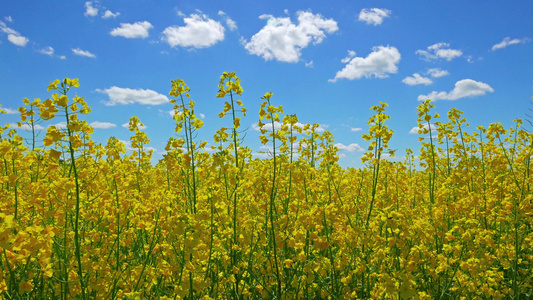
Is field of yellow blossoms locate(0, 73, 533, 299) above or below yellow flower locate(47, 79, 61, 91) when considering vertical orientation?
below

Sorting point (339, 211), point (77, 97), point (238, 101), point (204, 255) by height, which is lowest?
point (204, 255)

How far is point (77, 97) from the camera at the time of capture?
101 inches

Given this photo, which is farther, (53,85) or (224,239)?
(224,239)

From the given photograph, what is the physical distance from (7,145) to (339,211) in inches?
110

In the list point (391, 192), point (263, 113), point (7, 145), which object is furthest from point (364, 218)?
point (7, 145)

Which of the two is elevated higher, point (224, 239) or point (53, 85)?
point (53, 85)

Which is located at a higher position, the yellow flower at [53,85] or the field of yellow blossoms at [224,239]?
the yellow flower at [53,85]

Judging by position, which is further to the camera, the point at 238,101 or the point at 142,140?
the point at 142,140

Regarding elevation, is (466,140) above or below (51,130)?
above

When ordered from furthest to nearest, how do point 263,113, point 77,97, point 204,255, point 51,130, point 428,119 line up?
point 428,119 → point 263,113 → point 204,255 → point 77,97 → point 51,130

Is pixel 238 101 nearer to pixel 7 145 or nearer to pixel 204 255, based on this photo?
pixel 204 255

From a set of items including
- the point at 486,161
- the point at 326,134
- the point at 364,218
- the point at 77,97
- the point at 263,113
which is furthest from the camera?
the point at 486,161

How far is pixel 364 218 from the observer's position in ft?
14.1

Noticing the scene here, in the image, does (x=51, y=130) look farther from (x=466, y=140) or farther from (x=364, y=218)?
(x=466, y=140)
